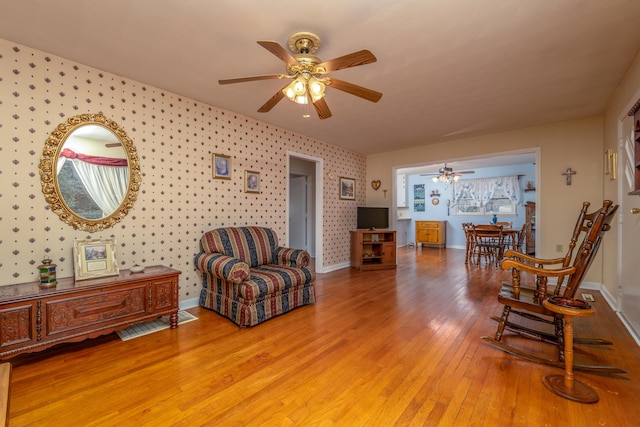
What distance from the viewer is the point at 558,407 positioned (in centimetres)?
157

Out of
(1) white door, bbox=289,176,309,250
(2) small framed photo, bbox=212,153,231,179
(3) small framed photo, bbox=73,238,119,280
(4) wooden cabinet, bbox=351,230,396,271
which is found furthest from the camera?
(1) white door, bbox=289,176,309,250

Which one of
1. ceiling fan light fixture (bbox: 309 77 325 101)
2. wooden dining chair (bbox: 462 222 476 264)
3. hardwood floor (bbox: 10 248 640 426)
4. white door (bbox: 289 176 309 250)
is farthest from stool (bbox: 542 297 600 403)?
white door (bbox: 289 176 309 250)

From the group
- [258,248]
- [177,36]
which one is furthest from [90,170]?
[258,248]

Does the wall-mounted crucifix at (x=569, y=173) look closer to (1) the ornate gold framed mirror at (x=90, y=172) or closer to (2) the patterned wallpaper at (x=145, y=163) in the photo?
(2) the patterned wallpaper at (x=145, y=163)

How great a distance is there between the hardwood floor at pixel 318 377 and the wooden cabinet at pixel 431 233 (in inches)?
225

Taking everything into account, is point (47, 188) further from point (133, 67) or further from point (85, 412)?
point (85, 412)

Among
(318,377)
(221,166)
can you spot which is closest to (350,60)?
(318,377)

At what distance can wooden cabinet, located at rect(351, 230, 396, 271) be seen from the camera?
539 centimetres

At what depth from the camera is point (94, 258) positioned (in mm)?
2471

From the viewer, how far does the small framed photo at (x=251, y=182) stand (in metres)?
3.87

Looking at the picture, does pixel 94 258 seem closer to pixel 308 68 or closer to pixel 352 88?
pixel 308 68

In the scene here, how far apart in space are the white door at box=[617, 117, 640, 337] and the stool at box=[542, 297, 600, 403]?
3.95 feet

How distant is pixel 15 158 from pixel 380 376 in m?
3.26

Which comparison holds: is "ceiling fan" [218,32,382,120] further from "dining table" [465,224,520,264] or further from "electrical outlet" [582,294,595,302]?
"dining table" [465,224,520,264]
